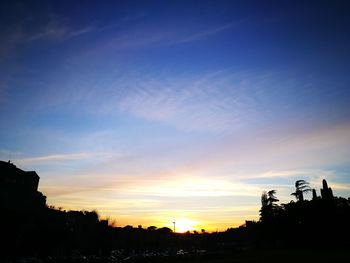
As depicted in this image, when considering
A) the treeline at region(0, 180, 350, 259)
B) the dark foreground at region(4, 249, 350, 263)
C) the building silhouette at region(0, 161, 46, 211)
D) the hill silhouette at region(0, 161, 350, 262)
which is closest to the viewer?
the dark foreground at region(4, 249, 350, 263)

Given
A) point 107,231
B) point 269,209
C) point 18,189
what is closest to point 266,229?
point 269,209

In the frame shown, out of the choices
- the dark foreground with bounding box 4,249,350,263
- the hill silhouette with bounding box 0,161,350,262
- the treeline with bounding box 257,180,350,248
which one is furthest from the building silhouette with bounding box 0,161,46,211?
the treeline with bounding box 257,180,350,248

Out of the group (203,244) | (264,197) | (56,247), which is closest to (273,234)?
(264,197)

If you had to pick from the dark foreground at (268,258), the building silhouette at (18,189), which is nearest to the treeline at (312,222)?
the dark foreground at (268,258)

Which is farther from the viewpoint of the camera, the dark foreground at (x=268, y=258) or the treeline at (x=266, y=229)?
the treeline at (x=266, y=229)

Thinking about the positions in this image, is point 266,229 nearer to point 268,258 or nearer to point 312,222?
point 312,222

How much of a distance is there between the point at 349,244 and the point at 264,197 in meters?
35.0

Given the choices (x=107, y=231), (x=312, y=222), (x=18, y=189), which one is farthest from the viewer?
(x=107, y=231)

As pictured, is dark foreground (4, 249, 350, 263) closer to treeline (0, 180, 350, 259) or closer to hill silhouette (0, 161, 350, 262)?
hill silhouette (0, 161, 350, 262)

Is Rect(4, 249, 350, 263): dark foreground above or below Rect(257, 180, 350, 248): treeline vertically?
below

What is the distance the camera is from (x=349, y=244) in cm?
5322

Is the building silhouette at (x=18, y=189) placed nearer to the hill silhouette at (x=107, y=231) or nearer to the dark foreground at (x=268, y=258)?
the hill silhouette at (x=107, y=231)

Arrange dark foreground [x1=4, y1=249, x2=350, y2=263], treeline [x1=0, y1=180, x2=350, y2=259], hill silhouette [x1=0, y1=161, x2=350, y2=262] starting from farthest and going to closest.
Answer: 1. treeline [x1=0, y1=180, x2=350, y2=259]
2. hill silhouette [x1=0, y1=161, x2=350, y2=262]
3. dark foreground [x1=4, y1=249, x2=350, y2=263]

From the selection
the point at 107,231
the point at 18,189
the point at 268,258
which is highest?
the point at 18,189
